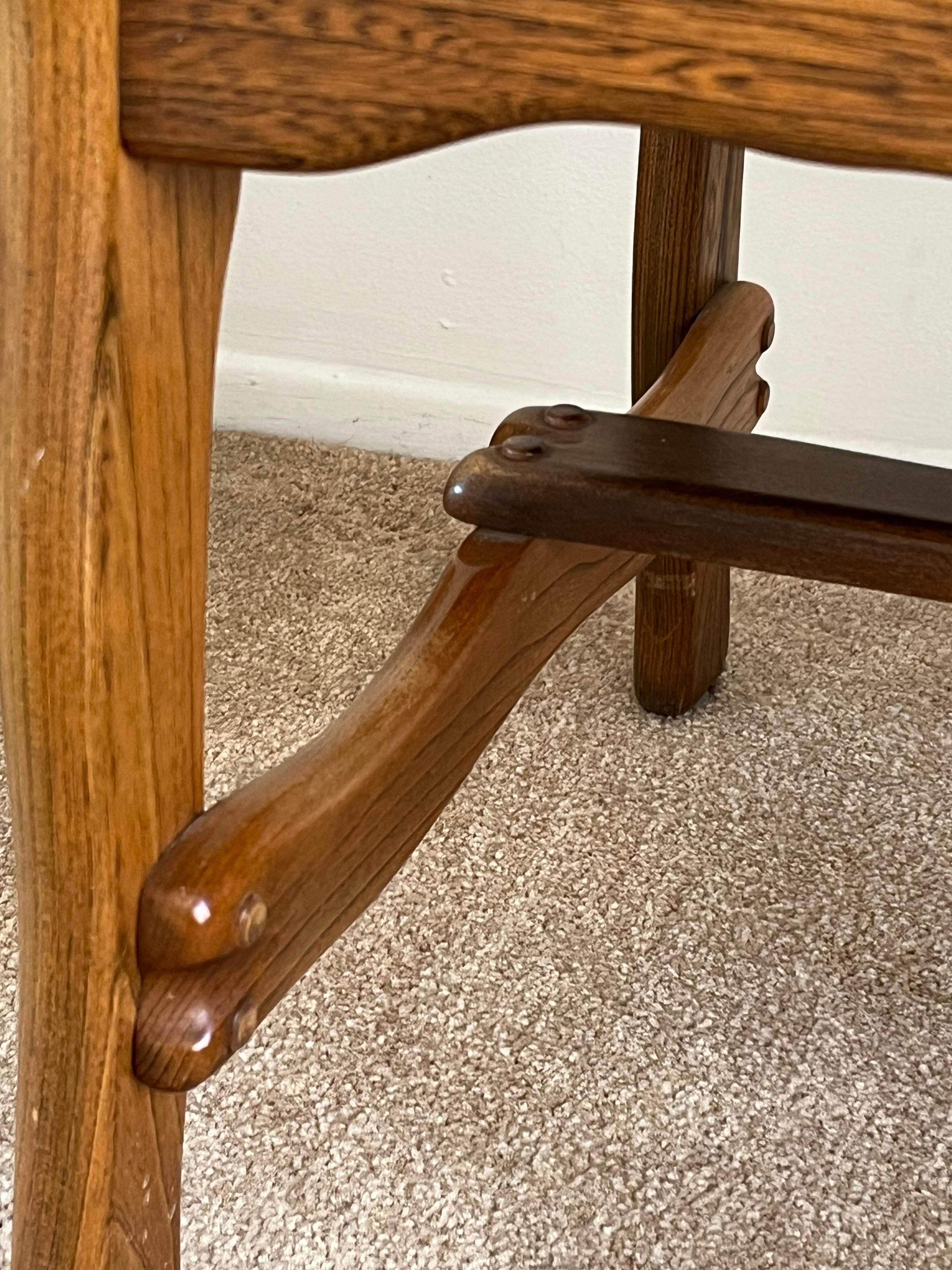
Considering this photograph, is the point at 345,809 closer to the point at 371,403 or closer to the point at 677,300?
the point at 677,300

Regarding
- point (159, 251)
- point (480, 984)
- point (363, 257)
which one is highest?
point (159, 251)

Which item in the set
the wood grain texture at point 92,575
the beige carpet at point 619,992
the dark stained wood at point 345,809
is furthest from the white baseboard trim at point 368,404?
the wood grain texture at point 92,575

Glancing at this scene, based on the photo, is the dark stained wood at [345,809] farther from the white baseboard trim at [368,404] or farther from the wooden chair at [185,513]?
the white baseboard trim at [368,404]

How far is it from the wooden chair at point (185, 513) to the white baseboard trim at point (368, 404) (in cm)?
71

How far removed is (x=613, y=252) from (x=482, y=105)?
94cm

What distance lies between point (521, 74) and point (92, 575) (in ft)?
0.50

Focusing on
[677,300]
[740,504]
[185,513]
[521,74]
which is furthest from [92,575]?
[677,300]

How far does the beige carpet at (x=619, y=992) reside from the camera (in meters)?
0.59

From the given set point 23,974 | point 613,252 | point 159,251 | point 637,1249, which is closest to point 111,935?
point 23,974

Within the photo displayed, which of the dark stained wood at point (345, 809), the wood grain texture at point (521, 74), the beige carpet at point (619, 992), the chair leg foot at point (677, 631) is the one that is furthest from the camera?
the chair leg foot at point (677, 631)

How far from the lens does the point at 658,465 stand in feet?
2.13

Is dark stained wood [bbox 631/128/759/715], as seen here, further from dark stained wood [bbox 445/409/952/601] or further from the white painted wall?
the white painted wall

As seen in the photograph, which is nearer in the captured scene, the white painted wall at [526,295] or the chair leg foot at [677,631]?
the chair leg foot at [677,631]

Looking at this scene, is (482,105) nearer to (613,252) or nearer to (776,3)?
(776,3)
